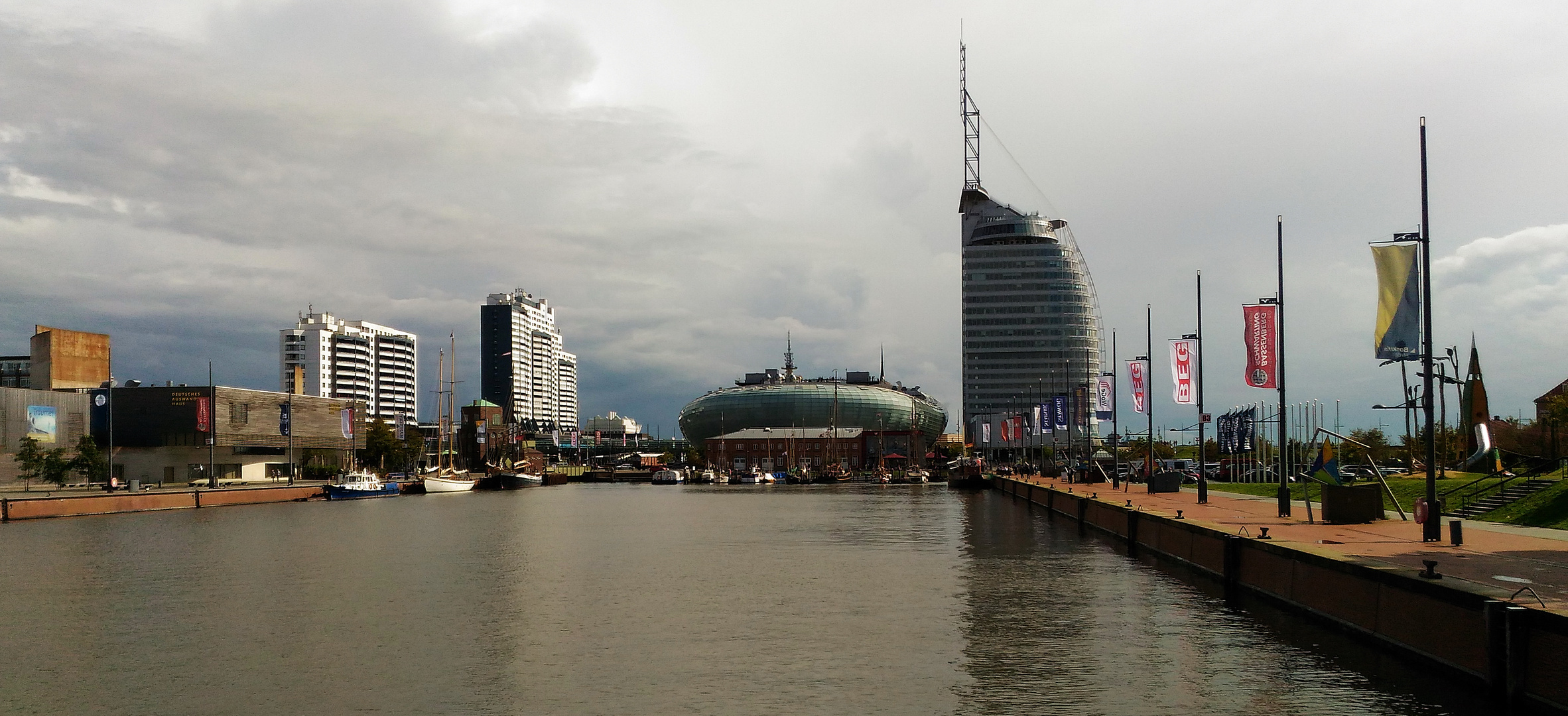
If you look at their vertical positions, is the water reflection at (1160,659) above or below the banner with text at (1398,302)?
below

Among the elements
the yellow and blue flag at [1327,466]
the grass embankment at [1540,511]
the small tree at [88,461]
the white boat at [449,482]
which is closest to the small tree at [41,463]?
the small tree at [88,461]

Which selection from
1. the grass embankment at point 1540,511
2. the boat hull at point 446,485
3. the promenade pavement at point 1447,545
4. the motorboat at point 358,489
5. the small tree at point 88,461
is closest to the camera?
the promenade pavement at point 1447,545

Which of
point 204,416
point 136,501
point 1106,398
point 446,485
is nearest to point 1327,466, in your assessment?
point 1106,398

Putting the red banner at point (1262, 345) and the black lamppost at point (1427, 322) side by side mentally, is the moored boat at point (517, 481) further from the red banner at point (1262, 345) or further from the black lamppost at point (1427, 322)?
the black lamppost at point (1427, 322)

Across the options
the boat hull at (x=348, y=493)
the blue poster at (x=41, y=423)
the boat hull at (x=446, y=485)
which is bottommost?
the boat hull at (x=446, y=485)

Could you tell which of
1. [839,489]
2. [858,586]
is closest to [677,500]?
[839,489]

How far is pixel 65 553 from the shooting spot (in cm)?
5734

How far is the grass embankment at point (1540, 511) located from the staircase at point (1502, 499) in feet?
1.81

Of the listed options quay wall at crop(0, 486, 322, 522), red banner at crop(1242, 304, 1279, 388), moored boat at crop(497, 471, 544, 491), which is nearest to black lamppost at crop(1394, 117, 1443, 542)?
red banner at crop(1242, 304, 1279, 388)

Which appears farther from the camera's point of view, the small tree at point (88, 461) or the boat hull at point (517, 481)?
the boat hull at point (517, 481)

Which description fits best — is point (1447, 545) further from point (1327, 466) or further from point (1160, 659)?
point (1327, 466)

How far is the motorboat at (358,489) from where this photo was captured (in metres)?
122

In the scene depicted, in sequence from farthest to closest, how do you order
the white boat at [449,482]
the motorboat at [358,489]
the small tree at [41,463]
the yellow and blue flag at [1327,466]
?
the white boat at [449,482], the motorboat at [358,489], the small tree at [41,463], the yellow and blue flag at [1327,466]

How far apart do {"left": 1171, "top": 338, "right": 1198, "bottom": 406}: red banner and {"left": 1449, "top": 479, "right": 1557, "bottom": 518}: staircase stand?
61.4ft
